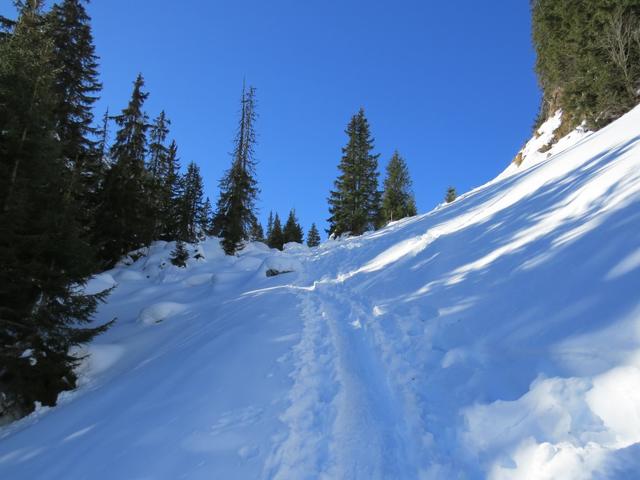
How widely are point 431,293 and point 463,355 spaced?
3038 mm

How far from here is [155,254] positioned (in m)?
21.7

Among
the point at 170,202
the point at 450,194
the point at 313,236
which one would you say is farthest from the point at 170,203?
the point at 313,236

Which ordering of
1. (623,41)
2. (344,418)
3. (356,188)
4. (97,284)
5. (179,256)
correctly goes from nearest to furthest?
1. (344,418)
2. (97,284)
3. (623,41)
4. (179,256)
5. (356,188)

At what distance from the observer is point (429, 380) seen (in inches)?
192

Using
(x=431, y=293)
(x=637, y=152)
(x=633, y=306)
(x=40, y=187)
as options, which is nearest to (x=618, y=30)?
(x=637, y=152)

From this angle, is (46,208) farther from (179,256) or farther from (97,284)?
(179,256)

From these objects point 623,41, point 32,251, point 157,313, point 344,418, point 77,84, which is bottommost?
point 344,418

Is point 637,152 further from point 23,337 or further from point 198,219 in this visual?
point 198,219

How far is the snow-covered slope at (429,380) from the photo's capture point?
3.24 m

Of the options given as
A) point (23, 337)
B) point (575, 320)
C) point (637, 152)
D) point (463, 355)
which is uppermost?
point (637, 152)

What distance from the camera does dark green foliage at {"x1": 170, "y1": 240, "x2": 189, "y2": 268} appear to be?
2041 cm

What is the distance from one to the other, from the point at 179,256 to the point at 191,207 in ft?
45.8

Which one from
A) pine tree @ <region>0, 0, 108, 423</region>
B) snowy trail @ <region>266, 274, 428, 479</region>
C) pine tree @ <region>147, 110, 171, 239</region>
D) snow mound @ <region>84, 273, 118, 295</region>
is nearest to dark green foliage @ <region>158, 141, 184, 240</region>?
pine tree @ <region>147, 110, 171, 239</region>

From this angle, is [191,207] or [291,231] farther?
[291,231]
